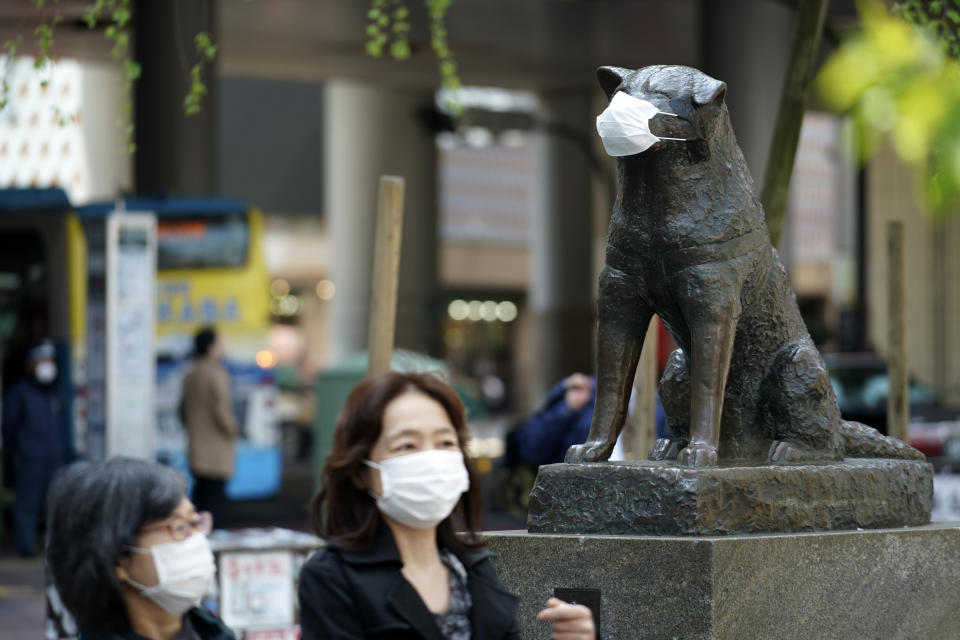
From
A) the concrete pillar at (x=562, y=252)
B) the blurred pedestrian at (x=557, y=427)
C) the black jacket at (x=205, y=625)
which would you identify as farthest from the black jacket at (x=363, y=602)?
the concrete pillar at (x=562, y=252)

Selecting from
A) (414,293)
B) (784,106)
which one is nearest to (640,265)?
(784,106)

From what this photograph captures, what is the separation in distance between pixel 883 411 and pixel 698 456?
1175cm

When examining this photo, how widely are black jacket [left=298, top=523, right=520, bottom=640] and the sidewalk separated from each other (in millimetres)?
7682

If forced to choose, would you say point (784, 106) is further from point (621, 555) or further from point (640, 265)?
point (621, 555)

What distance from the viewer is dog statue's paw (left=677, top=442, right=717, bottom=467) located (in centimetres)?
477

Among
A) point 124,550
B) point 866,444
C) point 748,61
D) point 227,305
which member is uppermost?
point 748,61

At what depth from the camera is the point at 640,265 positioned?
5.07 meters

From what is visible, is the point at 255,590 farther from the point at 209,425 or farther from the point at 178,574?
the point at 209,425

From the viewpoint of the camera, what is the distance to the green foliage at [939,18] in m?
7.22

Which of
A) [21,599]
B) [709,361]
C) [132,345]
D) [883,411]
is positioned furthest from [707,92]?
[883,411]

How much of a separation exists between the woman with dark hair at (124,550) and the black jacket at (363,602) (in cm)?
24

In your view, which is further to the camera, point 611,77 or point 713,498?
point 611,77

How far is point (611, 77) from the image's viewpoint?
509 cm

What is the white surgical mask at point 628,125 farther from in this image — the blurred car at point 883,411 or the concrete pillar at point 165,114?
the concrete pillar at point 165,114
